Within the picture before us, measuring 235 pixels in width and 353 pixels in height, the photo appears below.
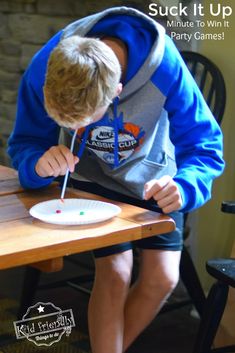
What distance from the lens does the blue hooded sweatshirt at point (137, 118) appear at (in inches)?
58.5

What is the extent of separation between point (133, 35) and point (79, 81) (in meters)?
0.40

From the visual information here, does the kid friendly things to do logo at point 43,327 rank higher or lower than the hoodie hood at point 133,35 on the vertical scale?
lower

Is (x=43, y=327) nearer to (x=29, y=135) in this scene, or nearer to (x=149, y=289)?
(x=149, y=289)

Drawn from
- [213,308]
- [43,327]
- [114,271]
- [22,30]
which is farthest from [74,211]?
[22,30]

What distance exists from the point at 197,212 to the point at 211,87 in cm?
50

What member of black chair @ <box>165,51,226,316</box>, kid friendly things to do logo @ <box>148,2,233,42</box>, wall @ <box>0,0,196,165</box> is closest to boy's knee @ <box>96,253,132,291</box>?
black chair @ <box>165,51,226,316</box>

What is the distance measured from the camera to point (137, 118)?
5.08 ft

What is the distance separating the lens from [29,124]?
Answer: 157cm

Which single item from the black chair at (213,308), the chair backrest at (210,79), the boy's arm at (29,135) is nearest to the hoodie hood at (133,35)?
the boy's arm at (29,135)

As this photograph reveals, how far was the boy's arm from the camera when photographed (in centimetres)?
149

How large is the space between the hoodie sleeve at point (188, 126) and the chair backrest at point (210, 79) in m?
0.56

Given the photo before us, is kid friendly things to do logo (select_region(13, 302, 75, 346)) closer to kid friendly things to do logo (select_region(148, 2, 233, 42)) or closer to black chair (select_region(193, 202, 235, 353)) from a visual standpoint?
black chair (select_region(193, 202, 235, 353))

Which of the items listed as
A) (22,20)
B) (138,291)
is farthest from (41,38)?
(138,291)

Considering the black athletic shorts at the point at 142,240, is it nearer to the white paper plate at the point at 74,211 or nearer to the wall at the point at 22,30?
the white paper plate at the point at 74,211
